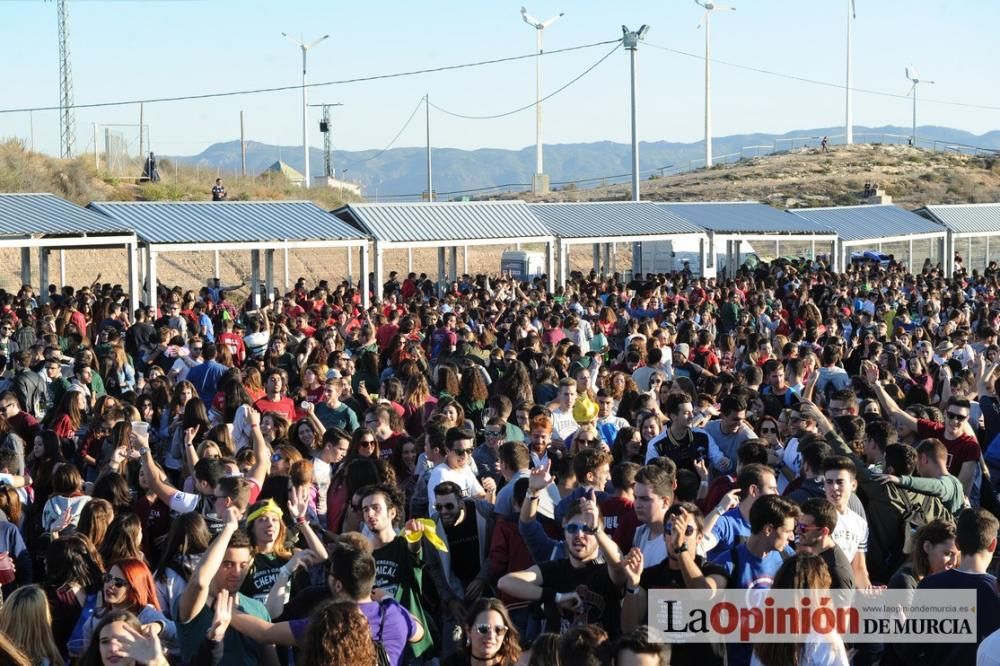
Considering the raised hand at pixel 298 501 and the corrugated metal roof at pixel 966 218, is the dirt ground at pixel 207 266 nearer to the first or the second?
the corrugated metal roof at pixel 966 218

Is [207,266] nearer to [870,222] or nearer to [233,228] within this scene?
[870,222]

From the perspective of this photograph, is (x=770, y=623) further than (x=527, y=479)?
No

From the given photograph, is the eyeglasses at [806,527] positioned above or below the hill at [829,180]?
below

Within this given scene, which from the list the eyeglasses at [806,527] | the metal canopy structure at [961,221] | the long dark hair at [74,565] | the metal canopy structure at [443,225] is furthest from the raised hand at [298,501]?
the metal canopy structure at [961,221]

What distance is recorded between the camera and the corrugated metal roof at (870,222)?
34.5m

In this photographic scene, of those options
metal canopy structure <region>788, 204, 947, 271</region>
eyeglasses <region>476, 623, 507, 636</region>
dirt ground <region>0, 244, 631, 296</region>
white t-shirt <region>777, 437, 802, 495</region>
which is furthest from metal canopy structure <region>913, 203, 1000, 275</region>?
eyeglasses <region>476, 623, 507, 636</region>

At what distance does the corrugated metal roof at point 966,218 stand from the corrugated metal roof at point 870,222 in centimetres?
34

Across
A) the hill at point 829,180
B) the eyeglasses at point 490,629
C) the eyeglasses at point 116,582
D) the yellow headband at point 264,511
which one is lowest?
the eyeglasses at point 490,629

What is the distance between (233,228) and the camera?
23.1 metres

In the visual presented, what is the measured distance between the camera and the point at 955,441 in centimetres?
888

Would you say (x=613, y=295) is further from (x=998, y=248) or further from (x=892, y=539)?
(x=998, y=248)

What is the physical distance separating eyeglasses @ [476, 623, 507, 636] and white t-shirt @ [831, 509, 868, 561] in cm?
211

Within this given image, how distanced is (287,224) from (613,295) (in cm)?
649

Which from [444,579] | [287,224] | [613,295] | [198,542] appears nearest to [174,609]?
[198,542]
